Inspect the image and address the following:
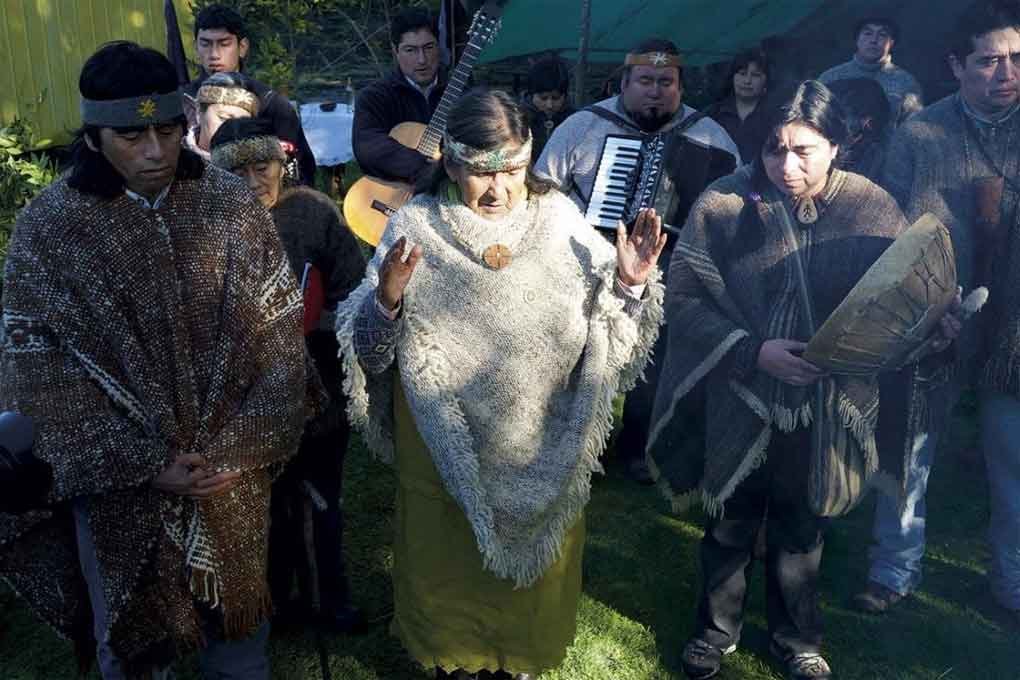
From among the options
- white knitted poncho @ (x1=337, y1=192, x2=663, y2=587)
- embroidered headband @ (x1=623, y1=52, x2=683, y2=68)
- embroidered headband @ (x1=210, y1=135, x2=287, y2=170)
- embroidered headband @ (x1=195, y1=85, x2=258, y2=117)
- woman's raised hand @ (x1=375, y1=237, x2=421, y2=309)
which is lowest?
white knitted poncho @ (x1=337, y1=192, x2=663, y2=587)

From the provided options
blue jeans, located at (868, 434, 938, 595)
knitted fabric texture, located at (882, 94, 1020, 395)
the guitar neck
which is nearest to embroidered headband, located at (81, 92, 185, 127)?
knitted fabric texture, located at (882, 94, 1020, 395)

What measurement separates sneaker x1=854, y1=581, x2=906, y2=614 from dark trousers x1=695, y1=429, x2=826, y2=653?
49cm

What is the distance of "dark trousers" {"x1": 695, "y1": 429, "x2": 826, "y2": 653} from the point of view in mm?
3355

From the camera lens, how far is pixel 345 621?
381cm

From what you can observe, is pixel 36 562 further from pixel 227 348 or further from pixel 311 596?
pixel 311 596

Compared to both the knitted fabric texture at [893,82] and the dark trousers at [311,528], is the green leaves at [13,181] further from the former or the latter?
the knitted fabric texture at [893,82]

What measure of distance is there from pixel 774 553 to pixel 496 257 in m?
1.45

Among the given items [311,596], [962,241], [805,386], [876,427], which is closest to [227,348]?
[311,596]

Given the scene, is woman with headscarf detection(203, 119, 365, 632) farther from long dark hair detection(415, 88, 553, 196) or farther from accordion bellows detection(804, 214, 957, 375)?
accordion bellows detection(804, 214, 957, 375)

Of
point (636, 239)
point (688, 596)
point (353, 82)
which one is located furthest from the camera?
point (353, 82)

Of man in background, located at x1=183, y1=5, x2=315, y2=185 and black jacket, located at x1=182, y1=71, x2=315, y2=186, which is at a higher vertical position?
man in background, located at x1=183, y1=5, x2=315, y2=185

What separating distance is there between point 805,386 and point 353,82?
34.4 ft

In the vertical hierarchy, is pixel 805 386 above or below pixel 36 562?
above

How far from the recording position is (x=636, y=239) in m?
2.98
